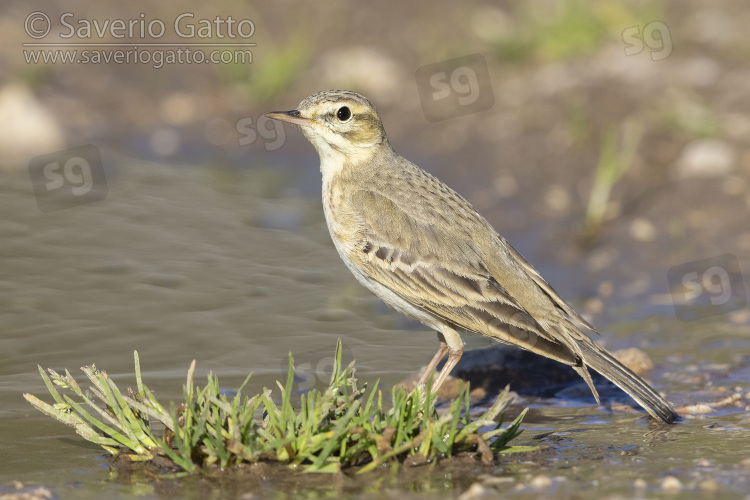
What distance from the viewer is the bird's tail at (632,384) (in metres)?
6.16

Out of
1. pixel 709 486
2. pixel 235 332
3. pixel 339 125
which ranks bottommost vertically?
pixel 709 486

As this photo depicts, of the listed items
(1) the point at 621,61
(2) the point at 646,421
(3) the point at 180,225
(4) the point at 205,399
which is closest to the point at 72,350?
(4) the point at 205,399

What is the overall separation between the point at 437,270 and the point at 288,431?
195 cm

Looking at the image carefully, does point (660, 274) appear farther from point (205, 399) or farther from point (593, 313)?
point (205, 399)

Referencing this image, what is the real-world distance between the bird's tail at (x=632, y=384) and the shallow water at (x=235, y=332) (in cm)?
12

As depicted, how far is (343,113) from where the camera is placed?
7.45 m

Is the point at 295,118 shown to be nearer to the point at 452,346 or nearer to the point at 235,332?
the point at 235,332

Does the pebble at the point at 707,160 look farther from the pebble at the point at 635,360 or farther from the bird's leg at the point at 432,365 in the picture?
the bird's leg at the point at 432,365

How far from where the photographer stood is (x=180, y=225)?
10461 mm

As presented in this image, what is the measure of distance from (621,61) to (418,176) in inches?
243

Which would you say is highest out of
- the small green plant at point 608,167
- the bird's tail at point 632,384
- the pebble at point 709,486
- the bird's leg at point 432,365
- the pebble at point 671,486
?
the small green plant at point 608,167

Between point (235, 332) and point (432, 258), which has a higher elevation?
point (432, 258)

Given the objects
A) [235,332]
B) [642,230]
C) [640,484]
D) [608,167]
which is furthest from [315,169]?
[640,484]

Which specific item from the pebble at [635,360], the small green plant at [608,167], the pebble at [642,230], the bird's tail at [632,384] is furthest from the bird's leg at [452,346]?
the pebble at [642,230]
